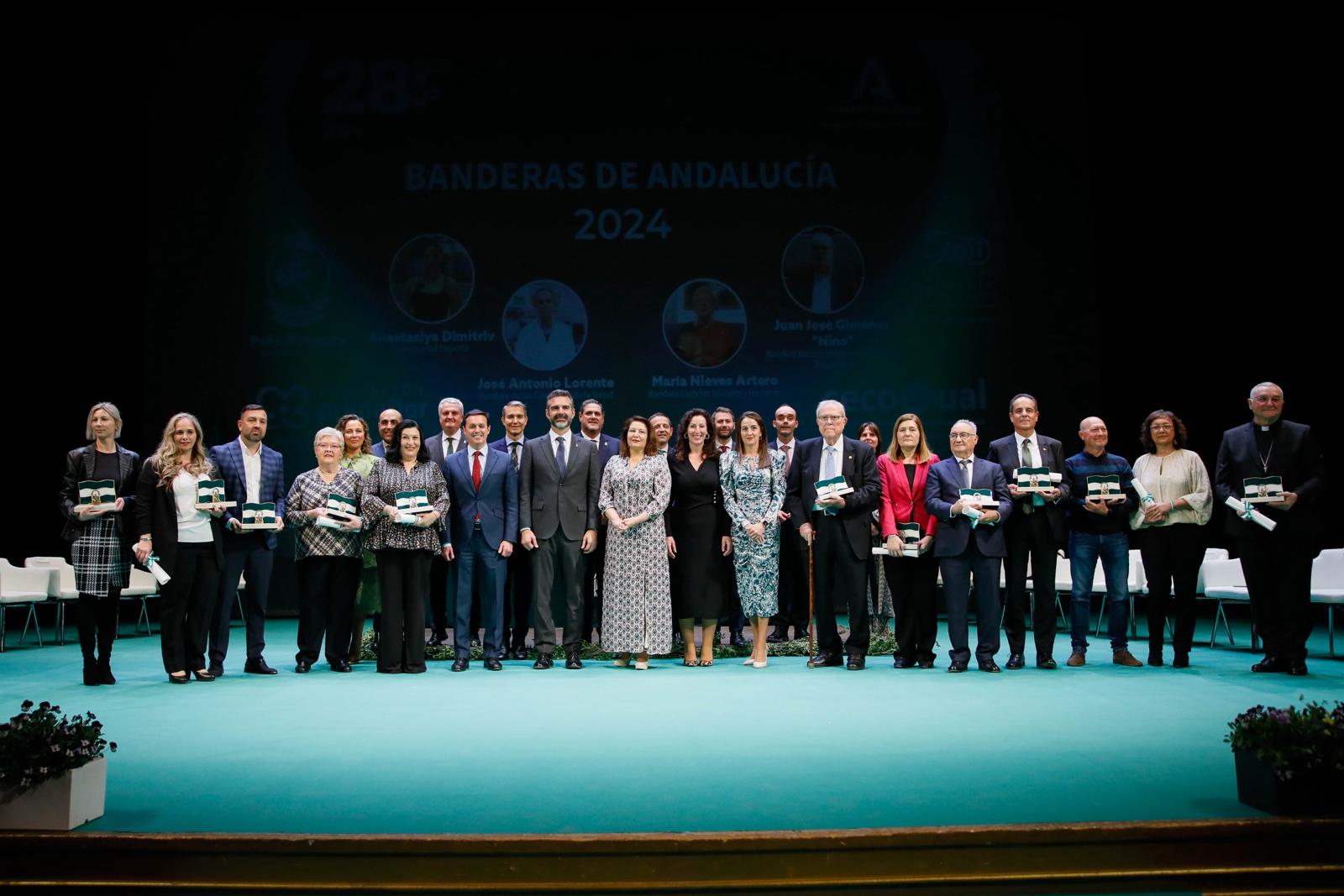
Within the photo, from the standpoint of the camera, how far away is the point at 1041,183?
9.04m

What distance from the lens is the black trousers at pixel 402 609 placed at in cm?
597

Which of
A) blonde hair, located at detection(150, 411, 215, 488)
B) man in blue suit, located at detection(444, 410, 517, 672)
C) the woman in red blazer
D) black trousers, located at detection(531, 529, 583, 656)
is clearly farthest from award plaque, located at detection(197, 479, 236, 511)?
the woman in red blazer

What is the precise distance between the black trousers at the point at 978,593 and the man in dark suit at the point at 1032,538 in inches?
5.9

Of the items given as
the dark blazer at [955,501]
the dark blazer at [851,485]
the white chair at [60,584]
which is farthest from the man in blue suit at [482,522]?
the white chair at [60,584]

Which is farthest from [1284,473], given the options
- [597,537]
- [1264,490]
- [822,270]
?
[822,270]

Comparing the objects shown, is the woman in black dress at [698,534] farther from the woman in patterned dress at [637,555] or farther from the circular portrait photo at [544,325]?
the circular portrait photo at [544,325]

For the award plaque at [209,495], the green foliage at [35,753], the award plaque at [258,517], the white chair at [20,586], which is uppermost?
the award plaque at [209,495]

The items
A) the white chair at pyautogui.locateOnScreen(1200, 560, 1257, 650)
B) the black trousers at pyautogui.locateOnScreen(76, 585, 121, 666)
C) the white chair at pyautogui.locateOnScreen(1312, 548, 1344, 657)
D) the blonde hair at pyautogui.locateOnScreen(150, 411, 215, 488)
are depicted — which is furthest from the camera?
the white chair at pyautogui.locateOnScreen(1200, 560, 1257, 650)

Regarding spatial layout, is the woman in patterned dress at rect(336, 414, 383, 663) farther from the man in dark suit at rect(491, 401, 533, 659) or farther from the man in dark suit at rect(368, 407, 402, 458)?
the man in dark suit at rect(491, 401, 533, 659)

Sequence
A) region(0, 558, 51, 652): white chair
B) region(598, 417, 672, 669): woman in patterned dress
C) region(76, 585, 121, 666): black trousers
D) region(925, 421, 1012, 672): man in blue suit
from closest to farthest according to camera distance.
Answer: region(76, 585, 121, 666): black trousers < region(925, 421, 1012, 672): man in blue suit < region(598, 417, 672, 669): woman in patterned dress < region(0, 558, 51, 652): white chair

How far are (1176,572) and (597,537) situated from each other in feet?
10.8

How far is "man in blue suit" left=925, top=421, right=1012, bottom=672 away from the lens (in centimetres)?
570

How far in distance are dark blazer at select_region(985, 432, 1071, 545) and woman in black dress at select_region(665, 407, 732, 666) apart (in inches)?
63.3

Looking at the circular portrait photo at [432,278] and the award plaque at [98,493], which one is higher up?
the circular portrait photo at [432,278]
